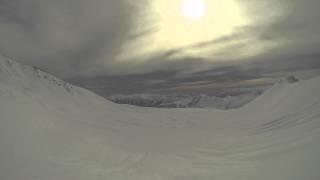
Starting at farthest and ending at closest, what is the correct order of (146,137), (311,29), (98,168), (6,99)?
(6,99) < (146,137) < (98,168) < (311,29)

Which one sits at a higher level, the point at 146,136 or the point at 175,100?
the point at 175,100

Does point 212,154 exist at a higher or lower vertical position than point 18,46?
lower

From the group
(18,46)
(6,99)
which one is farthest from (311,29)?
(6,99)

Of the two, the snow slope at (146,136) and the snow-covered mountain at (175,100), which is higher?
the snow-covered mountain at (175,100)

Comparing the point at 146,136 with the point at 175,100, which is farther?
the point at 175,100

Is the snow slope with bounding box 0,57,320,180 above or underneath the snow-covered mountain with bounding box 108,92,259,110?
underneath

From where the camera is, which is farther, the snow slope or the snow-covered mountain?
the snow-covered mountain

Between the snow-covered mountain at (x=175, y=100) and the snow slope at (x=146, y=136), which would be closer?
the snow slope at (x=146, y=136)

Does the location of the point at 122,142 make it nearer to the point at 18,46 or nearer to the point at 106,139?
the point at 106,139
